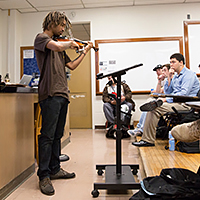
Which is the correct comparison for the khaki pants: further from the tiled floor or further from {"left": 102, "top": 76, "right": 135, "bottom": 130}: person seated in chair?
{"left": 102, "top": 76, "right": 135, "bottom": 130}: person seated in chair

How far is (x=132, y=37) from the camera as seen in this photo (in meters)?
4.67

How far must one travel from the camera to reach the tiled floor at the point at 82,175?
4.90 ft

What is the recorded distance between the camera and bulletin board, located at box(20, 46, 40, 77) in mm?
4875

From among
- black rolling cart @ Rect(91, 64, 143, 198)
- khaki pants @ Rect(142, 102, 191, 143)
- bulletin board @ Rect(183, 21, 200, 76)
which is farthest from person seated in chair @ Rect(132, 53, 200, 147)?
bulletin board @ Rect(183, 21, 200, 76)

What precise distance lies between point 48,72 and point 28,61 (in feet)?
11.7

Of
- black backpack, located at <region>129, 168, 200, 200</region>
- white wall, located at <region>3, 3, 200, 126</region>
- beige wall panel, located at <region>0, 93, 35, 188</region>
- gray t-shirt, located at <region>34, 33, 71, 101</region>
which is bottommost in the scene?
black backpack, located at <region>129, 168, 200, 200</region>

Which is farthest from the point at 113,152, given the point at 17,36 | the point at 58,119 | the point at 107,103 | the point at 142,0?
the point at 17,36

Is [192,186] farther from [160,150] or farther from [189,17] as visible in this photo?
[189,17]

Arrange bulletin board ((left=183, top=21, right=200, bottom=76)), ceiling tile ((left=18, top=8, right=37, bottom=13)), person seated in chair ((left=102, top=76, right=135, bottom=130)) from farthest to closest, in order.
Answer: ceiling tile ((left=18, top=8, right=37, bottom=13))
bulletin board ((left=183, top=21, right=200, bottom=76))
person seated in chair ((left=102, top=76, right=135, bottom=130))

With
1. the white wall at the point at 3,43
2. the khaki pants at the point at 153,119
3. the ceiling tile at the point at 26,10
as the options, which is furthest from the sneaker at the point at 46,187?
the ceiling tile at the point at 26,10

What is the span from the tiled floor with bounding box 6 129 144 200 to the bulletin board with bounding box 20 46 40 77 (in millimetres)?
2447

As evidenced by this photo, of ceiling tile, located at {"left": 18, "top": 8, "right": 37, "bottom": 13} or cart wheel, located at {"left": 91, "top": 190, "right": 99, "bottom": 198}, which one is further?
ceiling tile, located at {"left": 18, "top": 8, "right": 37, "bottom": 13}

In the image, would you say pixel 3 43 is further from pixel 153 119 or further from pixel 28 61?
pixel 153 119

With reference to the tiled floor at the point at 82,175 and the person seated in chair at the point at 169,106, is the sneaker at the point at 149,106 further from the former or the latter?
the tiled floor at the point at 82,175
